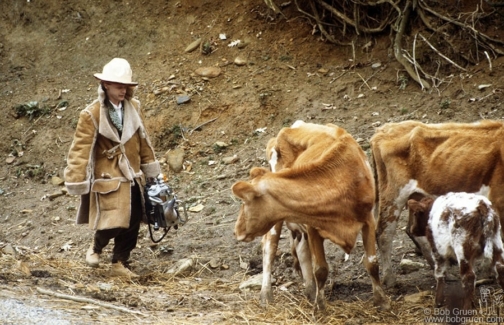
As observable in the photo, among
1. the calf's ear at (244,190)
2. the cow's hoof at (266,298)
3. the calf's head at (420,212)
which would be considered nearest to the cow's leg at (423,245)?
the calf's head at (420,212)

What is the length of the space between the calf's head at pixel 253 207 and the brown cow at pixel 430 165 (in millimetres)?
1461

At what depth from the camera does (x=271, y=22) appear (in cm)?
1533

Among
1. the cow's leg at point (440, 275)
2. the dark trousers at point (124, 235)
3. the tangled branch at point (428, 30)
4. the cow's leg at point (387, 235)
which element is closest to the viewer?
the cow's leg at point (440, 275)

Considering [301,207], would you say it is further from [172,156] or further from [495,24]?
[495,24]

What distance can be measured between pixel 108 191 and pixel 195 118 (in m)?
4.77

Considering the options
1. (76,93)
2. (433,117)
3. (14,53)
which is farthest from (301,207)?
(14,53)

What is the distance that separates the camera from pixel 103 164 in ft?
31.2

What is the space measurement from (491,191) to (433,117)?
4.02 m

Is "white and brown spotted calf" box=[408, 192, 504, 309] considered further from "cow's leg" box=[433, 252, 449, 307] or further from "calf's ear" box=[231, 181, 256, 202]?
"calf's ear" box=[231, 181, 256, 202]

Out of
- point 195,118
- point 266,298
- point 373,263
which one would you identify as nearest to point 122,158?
point 266,298

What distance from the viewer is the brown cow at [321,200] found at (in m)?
7.71

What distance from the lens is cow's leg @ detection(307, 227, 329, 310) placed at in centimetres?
813

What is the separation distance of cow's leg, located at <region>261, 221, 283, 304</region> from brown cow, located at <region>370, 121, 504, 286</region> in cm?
103

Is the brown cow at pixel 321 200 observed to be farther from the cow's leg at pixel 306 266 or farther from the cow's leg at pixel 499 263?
the cow's leg at pixel 499 263
